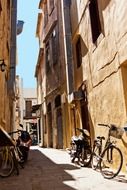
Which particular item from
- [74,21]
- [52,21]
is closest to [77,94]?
[74,21]

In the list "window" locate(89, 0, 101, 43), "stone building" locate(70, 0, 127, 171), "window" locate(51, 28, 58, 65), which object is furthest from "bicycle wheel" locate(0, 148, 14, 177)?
"window" locate(51, 28, 58, 65)

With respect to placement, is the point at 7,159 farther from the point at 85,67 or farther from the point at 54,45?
the point at 54,45

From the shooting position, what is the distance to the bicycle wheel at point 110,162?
21.3ft

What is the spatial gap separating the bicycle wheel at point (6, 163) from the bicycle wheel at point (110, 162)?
2368mm

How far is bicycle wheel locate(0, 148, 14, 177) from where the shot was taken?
24.2ft

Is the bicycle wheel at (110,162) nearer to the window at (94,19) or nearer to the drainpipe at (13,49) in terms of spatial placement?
the window at (94,19)

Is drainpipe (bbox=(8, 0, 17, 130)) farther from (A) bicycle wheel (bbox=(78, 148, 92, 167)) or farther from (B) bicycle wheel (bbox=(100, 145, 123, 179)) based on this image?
(B) bicycle wheel (bbox=(100, 145, 123, 179))

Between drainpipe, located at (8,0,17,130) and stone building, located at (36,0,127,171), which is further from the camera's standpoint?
drainpipe, located at (8,0,17,130)

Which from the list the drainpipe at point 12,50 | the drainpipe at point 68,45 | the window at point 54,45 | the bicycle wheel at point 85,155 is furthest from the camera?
the window at point 54,45

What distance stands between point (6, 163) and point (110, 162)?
2.71 metres

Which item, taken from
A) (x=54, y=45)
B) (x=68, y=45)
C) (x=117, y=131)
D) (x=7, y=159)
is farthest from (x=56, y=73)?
(x=117, y=131)

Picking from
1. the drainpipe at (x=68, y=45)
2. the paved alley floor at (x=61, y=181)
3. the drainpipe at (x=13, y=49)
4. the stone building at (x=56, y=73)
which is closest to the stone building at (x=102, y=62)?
the drainpipe at (x=68, y=45)

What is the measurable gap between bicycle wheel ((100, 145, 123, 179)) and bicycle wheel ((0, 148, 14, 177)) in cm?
237

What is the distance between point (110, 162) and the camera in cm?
694
